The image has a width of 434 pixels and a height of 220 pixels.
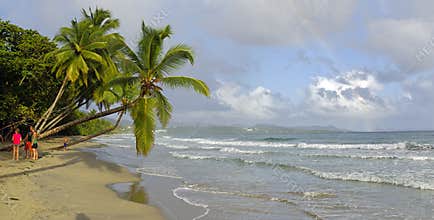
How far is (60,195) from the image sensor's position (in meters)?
8.71

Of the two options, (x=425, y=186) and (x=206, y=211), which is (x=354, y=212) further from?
(x=425, y=186)

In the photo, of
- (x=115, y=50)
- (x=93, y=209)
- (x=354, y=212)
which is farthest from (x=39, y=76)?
(x=354, y=212)

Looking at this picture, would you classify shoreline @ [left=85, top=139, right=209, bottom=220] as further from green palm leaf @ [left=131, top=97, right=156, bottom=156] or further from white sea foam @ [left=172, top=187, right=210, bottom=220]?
green palm leaf @ [left=131, top=97, right=156, bottom=156]

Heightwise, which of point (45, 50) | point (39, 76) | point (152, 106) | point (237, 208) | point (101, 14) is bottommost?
point (237, 208)

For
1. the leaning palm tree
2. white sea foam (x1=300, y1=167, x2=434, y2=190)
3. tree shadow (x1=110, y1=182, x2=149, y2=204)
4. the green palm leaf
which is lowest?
tree shadow (x1=110, y1=182, x2=149, y2=204)

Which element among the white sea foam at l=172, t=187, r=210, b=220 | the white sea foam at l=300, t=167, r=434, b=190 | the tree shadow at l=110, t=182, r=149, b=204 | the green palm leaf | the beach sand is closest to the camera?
the beach sand

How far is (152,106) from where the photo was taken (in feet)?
36.9

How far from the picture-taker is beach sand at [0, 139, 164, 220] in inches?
273

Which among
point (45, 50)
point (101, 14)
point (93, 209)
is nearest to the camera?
point (93, 209)

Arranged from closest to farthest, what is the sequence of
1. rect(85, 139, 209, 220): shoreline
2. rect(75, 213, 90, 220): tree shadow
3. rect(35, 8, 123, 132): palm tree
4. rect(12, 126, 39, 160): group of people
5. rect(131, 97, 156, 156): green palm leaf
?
rect(75, 213, 90, 220): tree shadow < rect(85, 139, 209, 220): shoreline < rect(131, 97, 156, 156): green palm leaf < rect(12, 126, 39, 160): group of people < rect(35, 8, 123, 132): palm tree

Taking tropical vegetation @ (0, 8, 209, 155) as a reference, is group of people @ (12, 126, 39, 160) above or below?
below

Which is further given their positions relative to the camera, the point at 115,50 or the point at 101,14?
the point at 101,14

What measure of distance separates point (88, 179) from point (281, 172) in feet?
27.0

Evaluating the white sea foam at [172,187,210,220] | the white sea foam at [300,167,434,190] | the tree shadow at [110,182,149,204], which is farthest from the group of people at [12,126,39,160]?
the white sea foam at [300,167,434,190]
